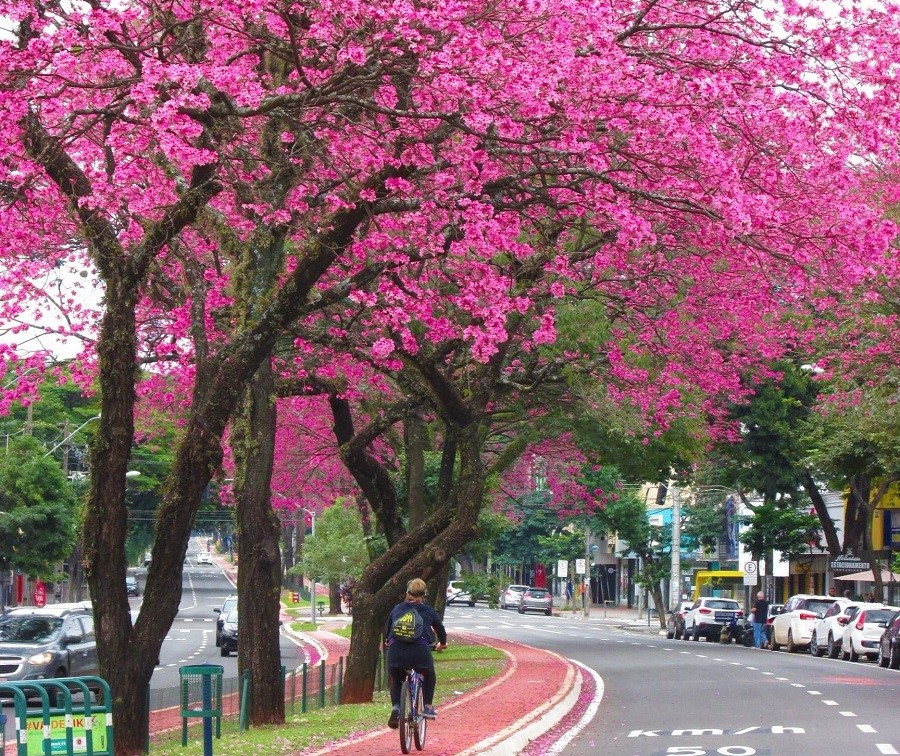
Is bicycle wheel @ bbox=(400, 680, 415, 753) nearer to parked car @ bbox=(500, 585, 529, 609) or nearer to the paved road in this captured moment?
the paved road

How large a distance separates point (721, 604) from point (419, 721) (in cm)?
3978

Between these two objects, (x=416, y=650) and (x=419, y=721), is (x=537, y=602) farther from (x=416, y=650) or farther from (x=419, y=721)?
(x=419, y=721)

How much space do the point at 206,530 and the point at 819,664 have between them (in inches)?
3287

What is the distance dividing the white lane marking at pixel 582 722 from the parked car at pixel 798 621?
16733 millimetres

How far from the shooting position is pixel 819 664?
34.4 meters

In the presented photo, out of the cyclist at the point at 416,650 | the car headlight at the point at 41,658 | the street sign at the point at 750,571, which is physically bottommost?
the car headlight at the point at 41,658

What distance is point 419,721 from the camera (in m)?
14.5

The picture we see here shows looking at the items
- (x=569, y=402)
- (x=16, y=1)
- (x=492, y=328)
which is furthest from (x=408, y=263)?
(x=569, y=402)

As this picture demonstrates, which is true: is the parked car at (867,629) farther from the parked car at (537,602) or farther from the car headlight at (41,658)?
the parked car at (537,602)

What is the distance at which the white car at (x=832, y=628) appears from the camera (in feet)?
130

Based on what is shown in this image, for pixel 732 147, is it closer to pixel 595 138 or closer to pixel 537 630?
pixel 595 138

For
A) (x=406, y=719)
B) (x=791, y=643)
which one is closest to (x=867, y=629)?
(x=791, y=643)

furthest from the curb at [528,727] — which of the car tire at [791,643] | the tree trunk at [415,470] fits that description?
the car tire at [791,643]

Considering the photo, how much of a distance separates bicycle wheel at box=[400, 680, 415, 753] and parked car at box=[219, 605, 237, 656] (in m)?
28.1
